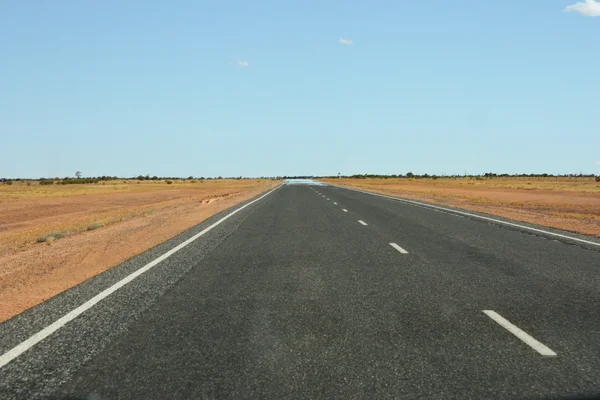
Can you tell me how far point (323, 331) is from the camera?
5.46 m

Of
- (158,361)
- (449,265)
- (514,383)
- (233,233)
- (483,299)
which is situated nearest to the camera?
→ (514,383)

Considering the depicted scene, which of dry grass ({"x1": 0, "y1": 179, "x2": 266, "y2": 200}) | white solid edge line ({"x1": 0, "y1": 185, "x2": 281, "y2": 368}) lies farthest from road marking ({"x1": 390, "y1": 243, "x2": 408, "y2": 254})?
dry grass ({"x1": 0, "y1": 179, "x2": 266, "y2": 200})

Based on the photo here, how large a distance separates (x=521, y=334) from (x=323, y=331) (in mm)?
1945

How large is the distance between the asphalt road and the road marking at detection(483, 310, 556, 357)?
18 mm

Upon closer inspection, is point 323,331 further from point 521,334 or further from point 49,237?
→ point 49,237

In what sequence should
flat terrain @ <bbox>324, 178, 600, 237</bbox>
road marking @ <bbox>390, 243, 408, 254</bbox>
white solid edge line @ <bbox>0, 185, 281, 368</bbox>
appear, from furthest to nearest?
1. flat terrain @ <bbox>324, 178, 600, 237</bbox>
2. road marking @ <bbox>390, 243, 408, 254</bbox>
3. white solid edge line @ <bbox>0, 185, 281, 368</bbox>

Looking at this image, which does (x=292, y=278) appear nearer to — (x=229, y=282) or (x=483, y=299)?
(x=229, y=282)

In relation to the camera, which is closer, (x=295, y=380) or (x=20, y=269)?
(x=295, y=380)

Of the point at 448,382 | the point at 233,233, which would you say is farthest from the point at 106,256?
the point at 448,382

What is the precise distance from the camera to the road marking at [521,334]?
15.6ft

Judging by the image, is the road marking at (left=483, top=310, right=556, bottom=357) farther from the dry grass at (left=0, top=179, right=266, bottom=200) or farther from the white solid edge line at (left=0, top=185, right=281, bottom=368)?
the dry grass at (left=0, top=179, right=266, bottom=200)

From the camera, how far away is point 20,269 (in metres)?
10.2

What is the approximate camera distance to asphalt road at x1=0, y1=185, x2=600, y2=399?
161 inches

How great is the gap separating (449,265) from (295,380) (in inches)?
235
